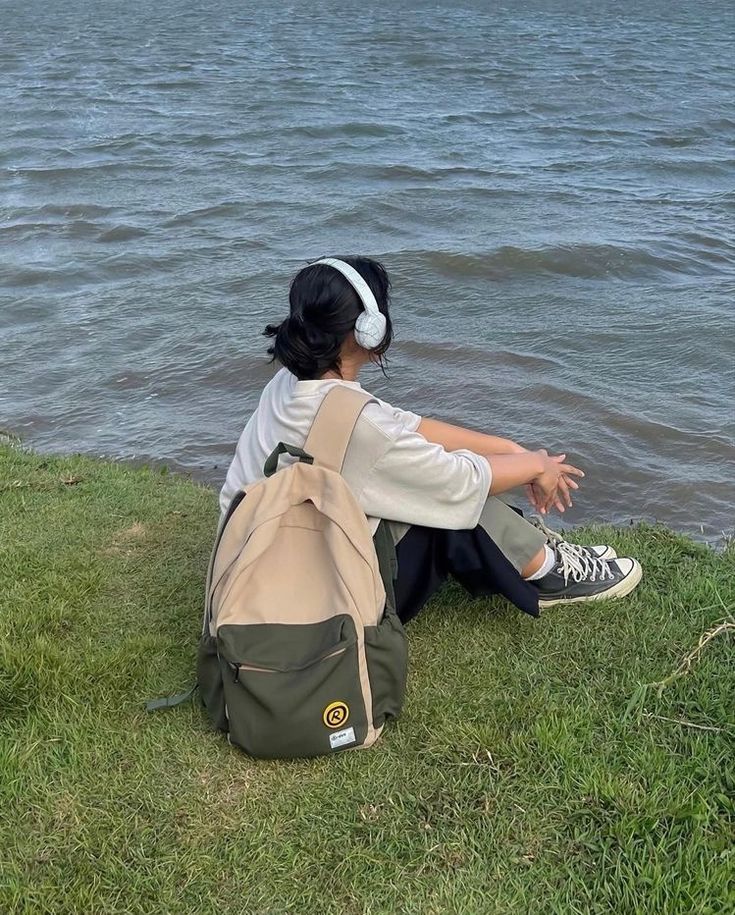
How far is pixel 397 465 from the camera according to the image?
10.6 ft

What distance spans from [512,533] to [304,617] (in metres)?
0.91

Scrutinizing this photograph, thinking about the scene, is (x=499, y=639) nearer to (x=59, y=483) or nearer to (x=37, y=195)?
(x=59, y=483)

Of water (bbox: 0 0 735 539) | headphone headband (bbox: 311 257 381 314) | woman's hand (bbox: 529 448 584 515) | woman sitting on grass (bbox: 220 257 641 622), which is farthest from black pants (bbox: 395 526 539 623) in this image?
water (bbox: 0 0 735 539)

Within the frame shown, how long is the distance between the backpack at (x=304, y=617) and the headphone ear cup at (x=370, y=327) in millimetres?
179

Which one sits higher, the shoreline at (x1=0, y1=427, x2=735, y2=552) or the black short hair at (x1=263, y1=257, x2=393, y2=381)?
the black short hair at (x1=263, y1=257, x2=393, y2=381)

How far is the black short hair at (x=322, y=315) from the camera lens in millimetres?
3287

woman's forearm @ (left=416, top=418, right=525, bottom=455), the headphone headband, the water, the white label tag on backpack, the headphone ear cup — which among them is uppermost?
the headphone headband

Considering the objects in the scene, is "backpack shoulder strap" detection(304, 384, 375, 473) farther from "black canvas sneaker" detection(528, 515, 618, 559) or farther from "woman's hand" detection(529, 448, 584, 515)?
"black canvas sneaker" detection(528, 515, 618, 559)

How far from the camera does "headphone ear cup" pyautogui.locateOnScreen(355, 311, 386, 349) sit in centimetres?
326

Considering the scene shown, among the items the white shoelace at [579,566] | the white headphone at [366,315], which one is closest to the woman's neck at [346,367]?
the white headphone at [366,315]

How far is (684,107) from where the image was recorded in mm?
17953

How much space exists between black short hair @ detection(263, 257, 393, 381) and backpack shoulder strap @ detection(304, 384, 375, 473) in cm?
16

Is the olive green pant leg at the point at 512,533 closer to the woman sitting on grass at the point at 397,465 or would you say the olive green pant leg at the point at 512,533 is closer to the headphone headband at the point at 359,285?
the woman sitting on grass at the point at 397,465

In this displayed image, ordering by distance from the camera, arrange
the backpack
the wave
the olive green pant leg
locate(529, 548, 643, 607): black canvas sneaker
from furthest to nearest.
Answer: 1. the wave
2. locate(529, 548, 643, 607): black canvas sneaker
3. the olive green pant leg
4. the backpack
